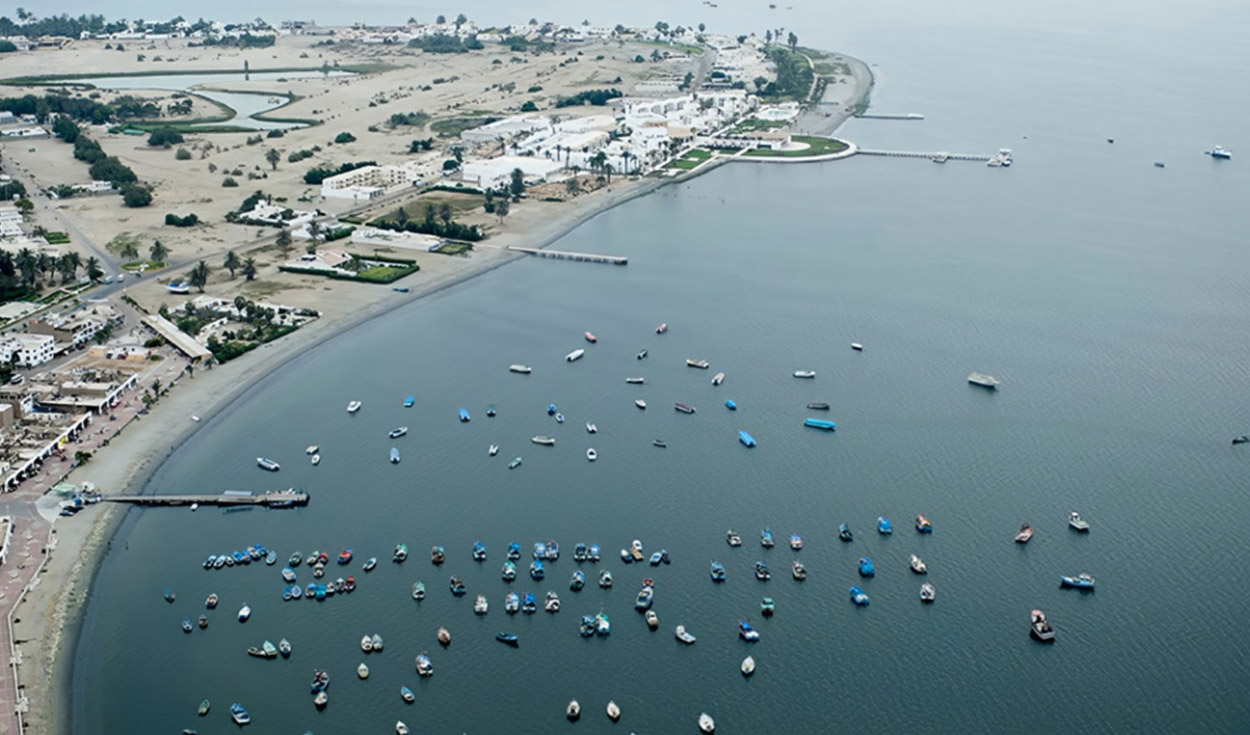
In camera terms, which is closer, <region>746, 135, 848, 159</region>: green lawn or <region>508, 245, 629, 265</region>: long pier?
<region>508, 245, 629, 265</region>: long pier

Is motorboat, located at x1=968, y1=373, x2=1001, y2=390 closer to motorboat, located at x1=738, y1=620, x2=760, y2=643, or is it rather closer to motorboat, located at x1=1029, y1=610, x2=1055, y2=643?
motorboat, located at x1=1029, y1=610, x2=1055, y2=643

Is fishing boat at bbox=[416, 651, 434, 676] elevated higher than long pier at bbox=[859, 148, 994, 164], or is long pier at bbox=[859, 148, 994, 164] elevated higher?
long pier at bbox=[859, 148, 994, 164]

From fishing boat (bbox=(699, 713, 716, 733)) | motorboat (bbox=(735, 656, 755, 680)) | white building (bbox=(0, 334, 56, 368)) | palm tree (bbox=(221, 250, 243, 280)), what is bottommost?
fishing boat (bbox=(699, 713, 716, 733))

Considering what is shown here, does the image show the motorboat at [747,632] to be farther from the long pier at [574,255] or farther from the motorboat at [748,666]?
the long pier at [574,255]

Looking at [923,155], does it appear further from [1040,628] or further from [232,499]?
[232,499]

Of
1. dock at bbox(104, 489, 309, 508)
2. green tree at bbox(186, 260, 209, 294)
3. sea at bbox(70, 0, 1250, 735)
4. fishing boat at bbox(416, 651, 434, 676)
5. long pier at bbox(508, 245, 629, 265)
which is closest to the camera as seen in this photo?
sea at bbox(70, 0, 1250, 735)

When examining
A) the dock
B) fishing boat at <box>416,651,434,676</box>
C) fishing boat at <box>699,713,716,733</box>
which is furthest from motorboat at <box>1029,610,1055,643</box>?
the dock

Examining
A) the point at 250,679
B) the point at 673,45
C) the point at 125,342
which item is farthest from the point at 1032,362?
the point at 673,45
